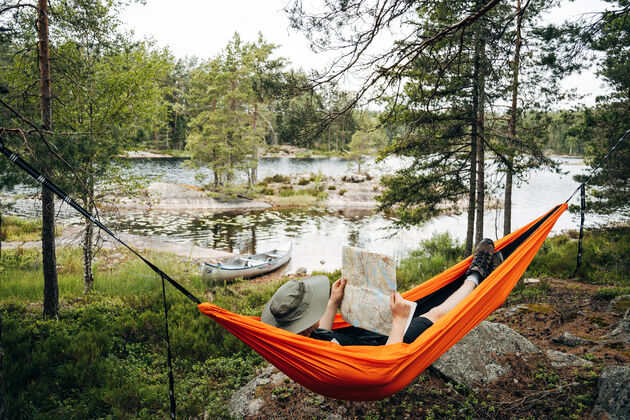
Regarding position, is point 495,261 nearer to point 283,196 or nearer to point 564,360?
point 564,360

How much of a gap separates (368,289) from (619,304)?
342 cm

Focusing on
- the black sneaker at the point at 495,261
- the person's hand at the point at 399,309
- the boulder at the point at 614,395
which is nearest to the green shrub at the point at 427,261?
the black sneaker at the point at 495,261

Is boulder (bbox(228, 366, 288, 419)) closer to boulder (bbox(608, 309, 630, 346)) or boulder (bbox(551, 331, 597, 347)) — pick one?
boulder (bbox(551, 331, 597, 347))

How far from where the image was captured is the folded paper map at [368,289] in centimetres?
206

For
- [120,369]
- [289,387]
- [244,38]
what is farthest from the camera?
[244,38]

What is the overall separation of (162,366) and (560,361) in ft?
10.7

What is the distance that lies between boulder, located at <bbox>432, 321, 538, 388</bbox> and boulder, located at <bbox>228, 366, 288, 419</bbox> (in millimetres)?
1248

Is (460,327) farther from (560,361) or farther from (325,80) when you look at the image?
(325,80)

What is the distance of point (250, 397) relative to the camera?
247cm

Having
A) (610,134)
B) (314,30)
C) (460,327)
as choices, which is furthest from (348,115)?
(610,134)

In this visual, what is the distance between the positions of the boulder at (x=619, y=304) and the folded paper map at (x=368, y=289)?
10.3ft

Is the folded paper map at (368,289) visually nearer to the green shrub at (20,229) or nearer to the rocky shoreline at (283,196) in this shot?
the green shrub at (20,229)

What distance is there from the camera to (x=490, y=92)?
5289mm

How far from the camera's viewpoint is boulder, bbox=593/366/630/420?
6.20ft
